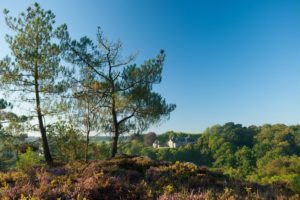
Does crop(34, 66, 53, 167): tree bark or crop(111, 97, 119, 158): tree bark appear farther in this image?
crop(111, 97, 119, 158): tree bark

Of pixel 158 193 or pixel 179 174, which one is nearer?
pixel 158 193

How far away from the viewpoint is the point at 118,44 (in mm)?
22422

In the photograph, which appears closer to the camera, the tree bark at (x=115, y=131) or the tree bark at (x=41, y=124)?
the tree bark at (x=41, y=124)

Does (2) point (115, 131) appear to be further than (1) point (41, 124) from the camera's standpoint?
Yes

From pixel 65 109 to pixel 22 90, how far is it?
118 inches

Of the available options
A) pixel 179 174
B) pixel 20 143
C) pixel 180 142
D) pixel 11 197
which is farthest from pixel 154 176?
pixel 180 142

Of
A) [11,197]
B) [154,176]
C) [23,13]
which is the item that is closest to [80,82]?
[23,13]

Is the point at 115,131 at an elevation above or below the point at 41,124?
below

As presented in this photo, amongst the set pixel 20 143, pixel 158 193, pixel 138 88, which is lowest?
pixel 158 193

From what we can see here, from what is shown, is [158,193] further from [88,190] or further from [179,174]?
[179,174]

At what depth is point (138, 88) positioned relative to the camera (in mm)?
22031

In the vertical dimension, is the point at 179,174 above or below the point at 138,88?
below

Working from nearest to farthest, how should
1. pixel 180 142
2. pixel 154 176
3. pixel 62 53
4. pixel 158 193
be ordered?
pixel 158 193, pixel 154 176, pixel 62 53, pixel 180 142

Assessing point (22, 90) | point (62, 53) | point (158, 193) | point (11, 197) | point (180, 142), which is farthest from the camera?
point (180, 142)
